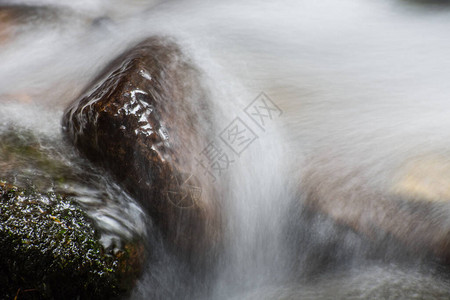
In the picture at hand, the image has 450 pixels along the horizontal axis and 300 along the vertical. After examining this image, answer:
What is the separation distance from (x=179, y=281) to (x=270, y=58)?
95.3 inches

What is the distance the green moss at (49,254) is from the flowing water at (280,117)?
0.48ft

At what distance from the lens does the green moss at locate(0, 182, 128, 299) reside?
94.7 inches

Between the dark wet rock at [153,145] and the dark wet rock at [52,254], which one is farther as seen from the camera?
the dark wet rock at [153,145]

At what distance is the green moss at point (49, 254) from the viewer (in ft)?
7.89

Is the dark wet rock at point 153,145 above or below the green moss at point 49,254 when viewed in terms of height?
above

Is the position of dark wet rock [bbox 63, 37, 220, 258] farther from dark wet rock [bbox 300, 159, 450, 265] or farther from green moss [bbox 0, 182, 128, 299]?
dark wet rock [bbox 300, 159, 450, 265]

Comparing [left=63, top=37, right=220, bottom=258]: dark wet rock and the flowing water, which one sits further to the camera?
the flowing water

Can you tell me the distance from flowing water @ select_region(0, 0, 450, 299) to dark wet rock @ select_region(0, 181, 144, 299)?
13 centimetres

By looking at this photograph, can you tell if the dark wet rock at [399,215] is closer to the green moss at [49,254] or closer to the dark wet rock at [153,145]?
the dark wet rock at [153,145]

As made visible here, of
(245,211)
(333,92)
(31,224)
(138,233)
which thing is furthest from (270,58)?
(31,224)

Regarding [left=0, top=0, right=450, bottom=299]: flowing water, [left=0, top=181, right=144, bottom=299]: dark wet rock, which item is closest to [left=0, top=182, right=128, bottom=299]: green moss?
[left=0, top=181, right=144, bottom=299]: dark wet rock

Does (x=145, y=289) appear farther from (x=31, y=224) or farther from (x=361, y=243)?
(x=361, y=243)

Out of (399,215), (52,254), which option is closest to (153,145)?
(52,254)

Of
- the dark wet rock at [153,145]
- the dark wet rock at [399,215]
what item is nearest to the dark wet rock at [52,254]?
the dark wet rock at [153,145]
